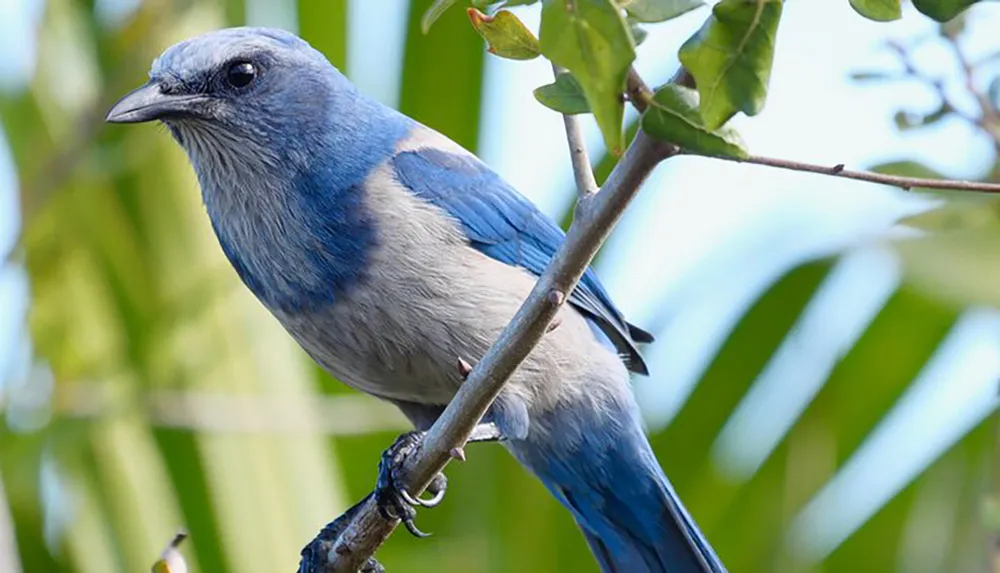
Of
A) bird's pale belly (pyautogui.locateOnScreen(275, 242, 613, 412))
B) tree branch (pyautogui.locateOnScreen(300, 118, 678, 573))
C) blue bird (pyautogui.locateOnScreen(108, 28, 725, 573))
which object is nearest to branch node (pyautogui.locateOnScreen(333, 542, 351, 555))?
tree branch (pyautogui.locateOnScreen(300, 118, 678, 573))

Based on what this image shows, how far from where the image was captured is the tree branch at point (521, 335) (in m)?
1.64

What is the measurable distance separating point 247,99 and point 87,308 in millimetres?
1430

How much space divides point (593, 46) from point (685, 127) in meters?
0.14

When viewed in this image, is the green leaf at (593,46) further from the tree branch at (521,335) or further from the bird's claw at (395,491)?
the bird's claw at (395,491)

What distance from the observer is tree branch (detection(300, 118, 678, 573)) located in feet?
5.39

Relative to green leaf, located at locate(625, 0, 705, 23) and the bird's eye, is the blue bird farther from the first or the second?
green leaf, located at locate(625, 0, 705, 23)

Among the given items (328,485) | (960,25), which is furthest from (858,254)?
(328,485)

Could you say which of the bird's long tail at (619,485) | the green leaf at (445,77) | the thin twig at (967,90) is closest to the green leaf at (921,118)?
the thin twig at (967,90)

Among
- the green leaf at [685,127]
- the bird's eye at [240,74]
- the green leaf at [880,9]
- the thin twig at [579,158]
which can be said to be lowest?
the bird's eye at [240,74]

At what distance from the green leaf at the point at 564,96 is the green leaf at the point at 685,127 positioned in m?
0.12

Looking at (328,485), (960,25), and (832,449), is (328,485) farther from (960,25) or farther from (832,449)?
(960,25)

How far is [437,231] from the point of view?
2.75 metres

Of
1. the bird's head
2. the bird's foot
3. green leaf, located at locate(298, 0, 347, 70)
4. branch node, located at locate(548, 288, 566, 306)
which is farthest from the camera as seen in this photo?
green leaf, located at locate(298, 0, 347, 70)

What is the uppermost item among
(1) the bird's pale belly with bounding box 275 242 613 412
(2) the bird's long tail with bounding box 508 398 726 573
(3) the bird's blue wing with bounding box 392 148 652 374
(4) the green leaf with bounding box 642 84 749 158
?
(4) the green leaf with bounding box 642 84 749 158
